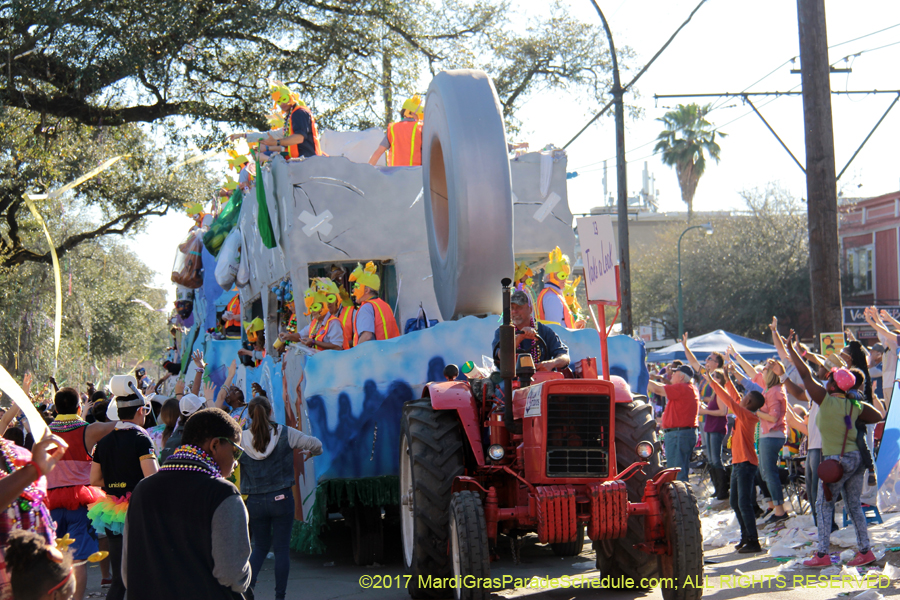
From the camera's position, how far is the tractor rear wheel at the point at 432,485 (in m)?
5.93

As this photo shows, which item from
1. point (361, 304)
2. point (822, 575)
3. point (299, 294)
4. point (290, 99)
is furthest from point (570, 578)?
point (290, 99)

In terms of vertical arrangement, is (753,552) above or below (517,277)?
below

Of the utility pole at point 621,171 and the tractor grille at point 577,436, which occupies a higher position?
the utility pole at point 621,171

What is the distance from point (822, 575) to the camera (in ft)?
21.9

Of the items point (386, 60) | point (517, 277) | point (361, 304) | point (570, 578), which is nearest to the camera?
point (570, 578)

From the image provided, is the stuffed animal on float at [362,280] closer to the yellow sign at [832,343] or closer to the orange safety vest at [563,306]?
the orange safety vest at [563,306]

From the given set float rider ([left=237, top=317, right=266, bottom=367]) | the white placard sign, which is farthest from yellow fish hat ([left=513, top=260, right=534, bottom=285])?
the white placard sign

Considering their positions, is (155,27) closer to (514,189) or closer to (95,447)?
(514,189)

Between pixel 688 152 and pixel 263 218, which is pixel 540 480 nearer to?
pixel 263 218

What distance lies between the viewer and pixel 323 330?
368 inches

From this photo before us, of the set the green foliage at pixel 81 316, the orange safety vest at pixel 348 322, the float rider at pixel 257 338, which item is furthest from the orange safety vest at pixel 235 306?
the green foliage at pixel 81 316

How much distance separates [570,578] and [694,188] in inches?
1782

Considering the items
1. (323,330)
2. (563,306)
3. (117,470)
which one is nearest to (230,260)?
(323,330)

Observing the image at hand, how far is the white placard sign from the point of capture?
17.2 feet
